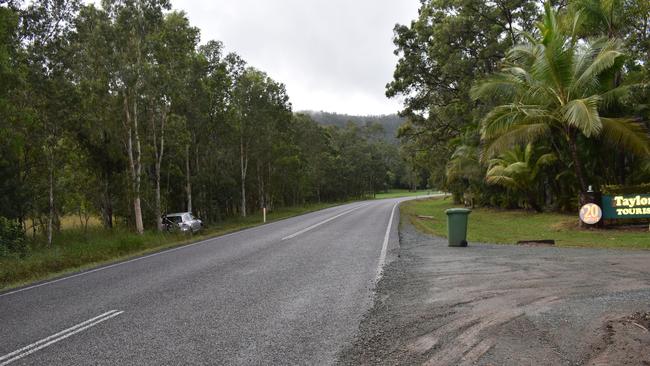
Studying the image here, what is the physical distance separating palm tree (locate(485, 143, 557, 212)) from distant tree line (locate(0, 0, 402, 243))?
58.5 feet

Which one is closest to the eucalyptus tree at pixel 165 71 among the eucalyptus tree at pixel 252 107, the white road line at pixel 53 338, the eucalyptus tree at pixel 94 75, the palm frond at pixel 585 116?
the eucalyptus tree at pixel 94 75

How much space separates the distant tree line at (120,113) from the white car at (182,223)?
A: 0.78 m

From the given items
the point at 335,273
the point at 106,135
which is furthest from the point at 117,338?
the point at 106,135

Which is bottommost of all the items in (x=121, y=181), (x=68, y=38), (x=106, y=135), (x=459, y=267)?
(x=459, y=267)

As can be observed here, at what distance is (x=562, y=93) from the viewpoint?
57.8 feet

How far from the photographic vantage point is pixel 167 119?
26469 millimetres

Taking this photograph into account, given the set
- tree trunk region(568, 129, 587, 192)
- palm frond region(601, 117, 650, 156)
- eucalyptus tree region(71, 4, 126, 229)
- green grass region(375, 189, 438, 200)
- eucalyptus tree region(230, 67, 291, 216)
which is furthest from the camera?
green grass region(375, 189, 438, 200)

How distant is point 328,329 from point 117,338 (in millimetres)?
2416

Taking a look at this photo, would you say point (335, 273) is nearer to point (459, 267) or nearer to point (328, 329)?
point (459, 267)

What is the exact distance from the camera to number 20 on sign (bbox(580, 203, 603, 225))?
1659cm

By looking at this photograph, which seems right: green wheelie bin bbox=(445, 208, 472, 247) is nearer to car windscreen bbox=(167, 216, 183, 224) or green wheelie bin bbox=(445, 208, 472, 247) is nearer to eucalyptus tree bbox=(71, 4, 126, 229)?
car windscreen bbox=(167, 216, 183, 224)

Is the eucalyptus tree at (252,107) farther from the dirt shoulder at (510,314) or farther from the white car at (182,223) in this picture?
the dirt shoulder at (510,314)

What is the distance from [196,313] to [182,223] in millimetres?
17481

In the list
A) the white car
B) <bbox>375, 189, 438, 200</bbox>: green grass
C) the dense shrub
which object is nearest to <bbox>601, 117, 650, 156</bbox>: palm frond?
the white car
